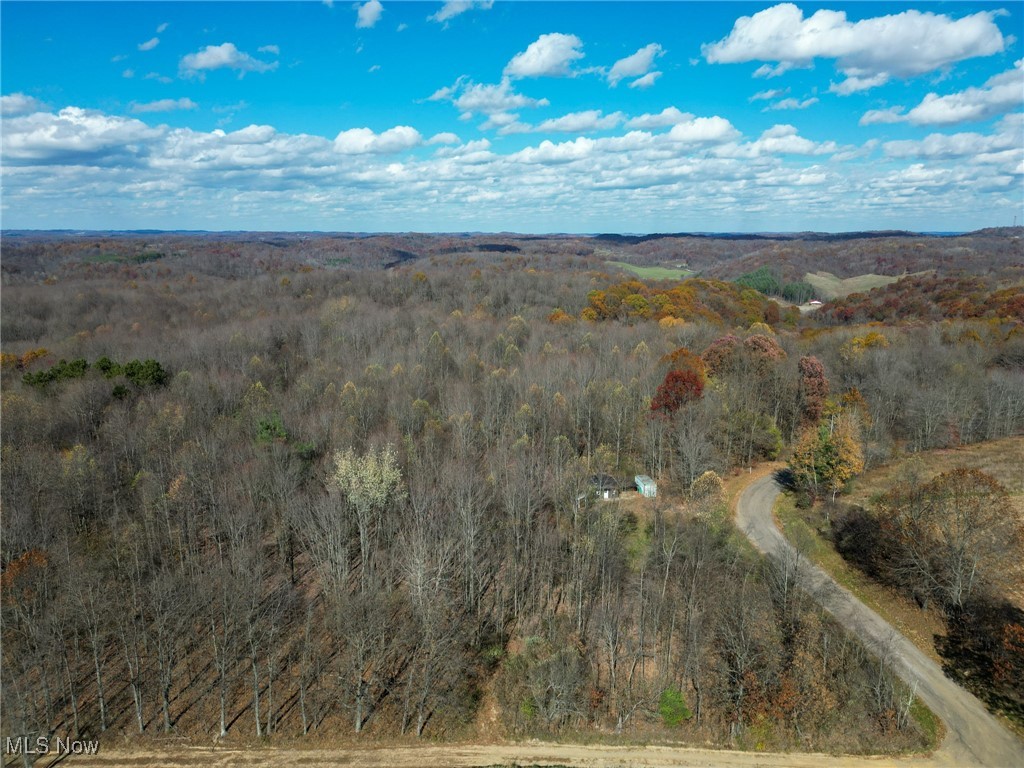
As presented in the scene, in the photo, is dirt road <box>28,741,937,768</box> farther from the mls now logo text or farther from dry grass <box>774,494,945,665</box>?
dry grass <box>774,494,945,665</box>

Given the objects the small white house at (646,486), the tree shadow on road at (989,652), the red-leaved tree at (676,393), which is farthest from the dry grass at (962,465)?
the red-leaved tree at (676,393)

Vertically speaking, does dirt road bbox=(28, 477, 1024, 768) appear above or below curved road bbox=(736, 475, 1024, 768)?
below

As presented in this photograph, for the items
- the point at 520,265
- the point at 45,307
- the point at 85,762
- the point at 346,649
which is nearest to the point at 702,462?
the point at 346,649

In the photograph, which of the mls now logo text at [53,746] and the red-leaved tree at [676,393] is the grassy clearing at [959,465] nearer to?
the red-leaved tree at [676,393]

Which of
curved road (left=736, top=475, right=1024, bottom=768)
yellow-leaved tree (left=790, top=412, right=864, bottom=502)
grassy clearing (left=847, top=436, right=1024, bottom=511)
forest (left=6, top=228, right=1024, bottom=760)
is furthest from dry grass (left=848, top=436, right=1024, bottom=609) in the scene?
curved road (left=736, top=475, right=1024, bottom=768)

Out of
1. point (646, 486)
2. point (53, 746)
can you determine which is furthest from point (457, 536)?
point (53, 746)

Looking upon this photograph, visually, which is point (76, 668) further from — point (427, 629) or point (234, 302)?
point (234, 302)
